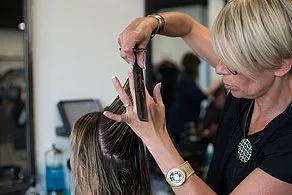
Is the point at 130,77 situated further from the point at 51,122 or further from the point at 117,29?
the point at 117,29

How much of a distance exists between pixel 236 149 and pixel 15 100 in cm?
114

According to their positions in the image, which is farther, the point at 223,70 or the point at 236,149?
the point at 236,149

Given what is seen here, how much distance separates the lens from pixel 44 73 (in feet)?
6.72

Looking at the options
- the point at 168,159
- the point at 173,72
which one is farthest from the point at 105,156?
the point at 173,72

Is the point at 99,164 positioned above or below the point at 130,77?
below

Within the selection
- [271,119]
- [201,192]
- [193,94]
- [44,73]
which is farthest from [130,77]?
[193,94]

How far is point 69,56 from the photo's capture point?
212 cm

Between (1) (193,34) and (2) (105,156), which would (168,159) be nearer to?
(2) (105,156)

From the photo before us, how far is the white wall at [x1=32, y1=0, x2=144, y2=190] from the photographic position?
2037 millimetres

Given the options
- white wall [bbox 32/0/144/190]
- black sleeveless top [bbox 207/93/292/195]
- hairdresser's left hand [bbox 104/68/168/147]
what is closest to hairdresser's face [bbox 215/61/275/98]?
black sleeveless top [bbox 207/93/292/195]

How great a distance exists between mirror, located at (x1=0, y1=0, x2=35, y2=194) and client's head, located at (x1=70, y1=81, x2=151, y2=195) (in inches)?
29.4

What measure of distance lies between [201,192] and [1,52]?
1279mm

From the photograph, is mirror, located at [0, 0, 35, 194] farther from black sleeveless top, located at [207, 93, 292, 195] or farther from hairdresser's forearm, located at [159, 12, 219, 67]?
black sleeveless top, located at [207, 93, 292, 195]

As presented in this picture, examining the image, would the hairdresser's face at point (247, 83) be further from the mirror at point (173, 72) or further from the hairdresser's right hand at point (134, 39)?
the mirror at point (173, 72)
